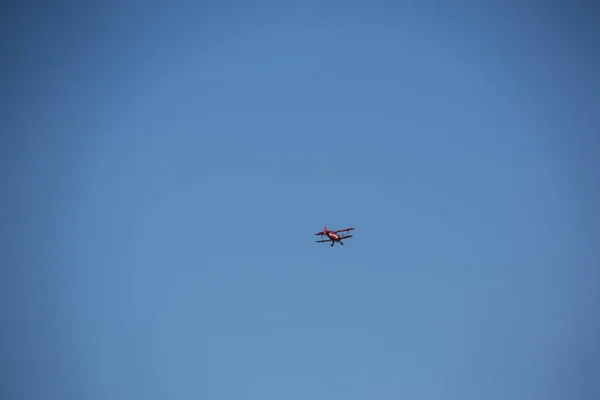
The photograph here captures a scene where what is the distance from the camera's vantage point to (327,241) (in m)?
76.0

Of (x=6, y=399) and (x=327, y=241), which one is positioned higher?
(x=327, y=241)

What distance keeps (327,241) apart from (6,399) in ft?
225

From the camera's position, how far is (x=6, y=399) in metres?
100

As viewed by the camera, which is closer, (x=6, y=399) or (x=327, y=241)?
(x=327, y=241)
